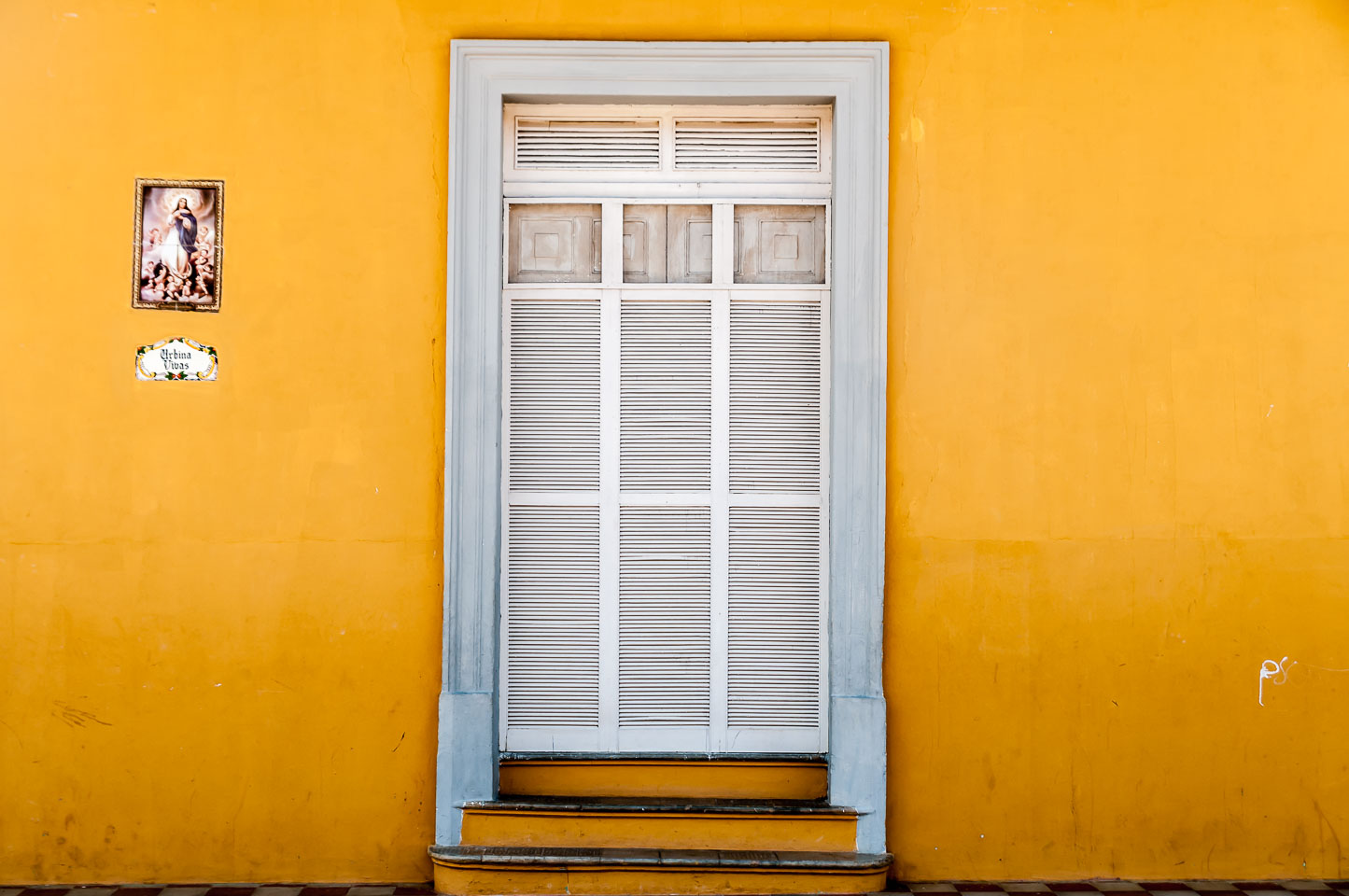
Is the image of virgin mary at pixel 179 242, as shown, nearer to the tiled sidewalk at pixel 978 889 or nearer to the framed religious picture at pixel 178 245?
the framed religious picture at pixel 178 245

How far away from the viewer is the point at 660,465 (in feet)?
15.9

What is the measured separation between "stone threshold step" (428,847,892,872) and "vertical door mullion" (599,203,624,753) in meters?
0.51

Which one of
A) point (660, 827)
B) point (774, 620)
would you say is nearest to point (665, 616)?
point (774, 620)

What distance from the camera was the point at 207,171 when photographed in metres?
4.65

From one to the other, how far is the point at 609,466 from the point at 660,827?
1631mm

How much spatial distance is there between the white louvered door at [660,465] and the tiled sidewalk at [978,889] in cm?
82

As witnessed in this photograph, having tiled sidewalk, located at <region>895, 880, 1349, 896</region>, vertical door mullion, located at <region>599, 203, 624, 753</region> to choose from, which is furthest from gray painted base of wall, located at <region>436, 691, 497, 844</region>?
tiled sidewalk, located at <region>895, 880, 1349, 896</region>

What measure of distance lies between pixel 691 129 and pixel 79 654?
366 centimetres

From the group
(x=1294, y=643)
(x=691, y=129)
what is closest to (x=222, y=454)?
(x=691, y=129)

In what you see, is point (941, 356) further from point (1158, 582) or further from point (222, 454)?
point (222, 454)

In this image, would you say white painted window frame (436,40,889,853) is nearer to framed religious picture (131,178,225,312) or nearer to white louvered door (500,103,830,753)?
white louvered door (500,103,830,753)

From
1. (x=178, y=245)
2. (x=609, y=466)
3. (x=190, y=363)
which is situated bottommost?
(x=609, y=466)

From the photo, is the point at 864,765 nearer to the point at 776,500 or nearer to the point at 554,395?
the point at 776,500

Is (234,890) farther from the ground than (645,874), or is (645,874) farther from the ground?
(645,874)
